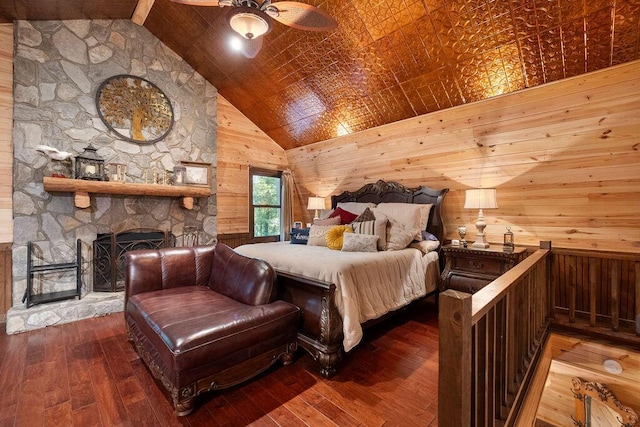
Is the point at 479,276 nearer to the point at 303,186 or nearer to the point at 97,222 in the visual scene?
the point at 303,186

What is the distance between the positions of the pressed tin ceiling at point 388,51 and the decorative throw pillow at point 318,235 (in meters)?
1.77

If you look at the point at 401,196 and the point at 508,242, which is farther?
the point at 401,196

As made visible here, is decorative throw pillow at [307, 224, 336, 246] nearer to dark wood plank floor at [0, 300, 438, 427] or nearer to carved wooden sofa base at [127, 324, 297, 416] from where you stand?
dark wood plank floor at [0, 300, 438, 427]

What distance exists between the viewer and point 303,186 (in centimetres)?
552

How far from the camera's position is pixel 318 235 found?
11.0 feet

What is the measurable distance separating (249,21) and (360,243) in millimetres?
2098

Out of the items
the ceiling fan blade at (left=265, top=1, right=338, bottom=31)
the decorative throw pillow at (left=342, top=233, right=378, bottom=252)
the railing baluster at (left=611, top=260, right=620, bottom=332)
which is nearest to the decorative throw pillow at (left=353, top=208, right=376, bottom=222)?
the decorative throw pillow at (left=342, top=233, right=378, bottom=252)

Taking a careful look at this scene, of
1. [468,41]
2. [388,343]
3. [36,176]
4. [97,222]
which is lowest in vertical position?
[388,343]

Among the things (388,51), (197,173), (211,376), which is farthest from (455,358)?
(197,173)

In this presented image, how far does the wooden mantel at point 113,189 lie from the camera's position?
309 cm

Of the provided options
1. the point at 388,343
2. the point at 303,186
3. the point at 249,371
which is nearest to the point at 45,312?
the point at 249,371

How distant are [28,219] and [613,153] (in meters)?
5.87

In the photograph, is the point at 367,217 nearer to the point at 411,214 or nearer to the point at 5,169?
the point at 411,214

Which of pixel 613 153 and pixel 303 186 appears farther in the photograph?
pixel 303 186
